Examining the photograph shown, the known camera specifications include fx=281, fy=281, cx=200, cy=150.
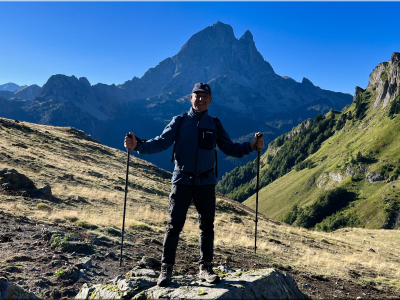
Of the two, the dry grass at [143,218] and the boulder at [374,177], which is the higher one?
the boulder at [374,177]

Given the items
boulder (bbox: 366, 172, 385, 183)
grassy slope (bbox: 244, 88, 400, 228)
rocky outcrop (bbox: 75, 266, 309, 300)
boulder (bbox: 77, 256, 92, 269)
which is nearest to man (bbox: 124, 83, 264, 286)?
rocky outcrop (bbox: 75, 266, 309, 300)

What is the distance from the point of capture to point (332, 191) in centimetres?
15062

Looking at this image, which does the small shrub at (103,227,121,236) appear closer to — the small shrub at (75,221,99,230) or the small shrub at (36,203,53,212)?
the small shrub at (75,221,99,230)

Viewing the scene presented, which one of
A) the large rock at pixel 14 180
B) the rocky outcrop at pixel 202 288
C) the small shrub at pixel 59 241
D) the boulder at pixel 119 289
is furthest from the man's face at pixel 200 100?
the large rock at pixel 14 180

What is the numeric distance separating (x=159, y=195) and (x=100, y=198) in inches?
544

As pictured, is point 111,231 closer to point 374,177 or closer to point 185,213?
point 185,213

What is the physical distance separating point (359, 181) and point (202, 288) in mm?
173148

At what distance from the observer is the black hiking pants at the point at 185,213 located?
250 inches

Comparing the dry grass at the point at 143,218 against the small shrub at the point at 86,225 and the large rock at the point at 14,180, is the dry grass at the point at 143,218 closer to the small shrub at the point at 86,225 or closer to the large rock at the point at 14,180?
the small shrub at the point at 86,225

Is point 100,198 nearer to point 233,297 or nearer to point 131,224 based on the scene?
point 131,224

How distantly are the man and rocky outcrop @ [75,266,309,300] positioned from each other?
0.33 m

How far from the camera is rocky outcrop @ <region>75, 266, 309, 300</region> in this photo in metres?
5.36

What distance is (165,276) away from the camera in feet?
19.9

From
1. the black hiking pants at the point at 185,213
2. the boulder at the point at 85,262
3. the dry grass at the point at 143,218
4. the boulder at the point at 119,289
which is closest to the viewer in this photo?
the boulder at the point at 119,289
